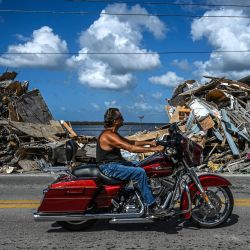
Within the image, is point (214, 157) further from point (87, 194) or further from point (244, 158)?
point (87, 194)

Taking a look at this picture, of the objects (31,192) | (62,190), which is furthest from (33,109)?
(62,190)

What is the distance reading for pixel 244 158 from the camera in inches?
605

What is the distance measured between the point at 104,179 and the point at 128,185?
1.14ft

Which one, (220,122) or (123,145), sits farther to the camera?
(220,122)

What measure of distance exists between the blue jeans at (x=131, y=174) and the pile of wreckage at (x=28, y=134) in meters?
9.28

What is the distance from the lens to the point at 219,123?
17.3 m

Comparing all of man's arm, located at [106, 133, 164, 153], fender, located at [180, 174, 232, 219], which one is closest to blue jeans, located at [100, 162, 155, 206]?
man's arm, located at [106, 133, 164, 153]

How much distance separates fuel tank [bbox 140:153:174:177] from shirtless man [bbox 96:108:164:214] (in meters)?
0.12

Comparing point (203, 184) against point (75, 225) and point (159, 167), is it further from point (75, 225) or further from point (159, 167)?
point (75, 225)

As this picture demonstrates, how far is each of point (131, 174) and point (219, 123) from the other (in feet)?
39.2

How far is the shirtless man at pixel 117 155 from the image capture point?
5961 mm

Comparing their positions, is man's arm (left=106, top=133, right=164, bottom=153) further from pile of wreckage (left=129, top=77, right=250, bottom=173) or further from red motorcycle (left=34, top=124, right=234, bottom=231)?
pile of wreckage (left=129, top=77, right=250, bottom=173)

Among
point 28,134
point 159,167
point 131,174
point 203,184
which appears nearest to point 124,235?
point 131,174

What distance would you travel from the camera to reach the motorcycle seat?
6.09 meters
